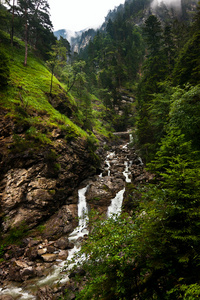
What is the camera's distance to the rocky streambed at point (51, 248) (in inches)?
358

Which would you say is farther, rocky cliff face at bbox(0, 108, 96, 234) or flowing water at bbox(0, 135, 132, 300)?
rocky cliff face at bbox(0, 108, 96, 234)

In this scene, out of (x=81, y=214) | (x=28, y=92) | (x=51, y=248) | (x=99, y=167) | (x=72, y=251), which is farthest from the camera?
(x=99, y=167)

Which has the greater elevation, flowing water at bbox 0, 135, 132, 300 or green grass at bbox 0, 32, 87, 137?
green grass at bbox 0, 32, 87, 137

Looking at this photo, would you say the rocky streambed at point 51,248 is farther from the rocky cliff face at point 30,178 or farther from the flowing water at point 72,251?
the rocky cliff face at point 30,178

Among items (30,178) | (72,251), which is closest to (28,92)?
(30,178)

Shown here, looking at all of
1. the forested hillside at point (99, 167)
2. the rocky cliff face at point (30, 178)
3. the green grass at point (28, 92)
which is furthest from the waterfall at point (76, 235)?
the green grass at point (28, 92)

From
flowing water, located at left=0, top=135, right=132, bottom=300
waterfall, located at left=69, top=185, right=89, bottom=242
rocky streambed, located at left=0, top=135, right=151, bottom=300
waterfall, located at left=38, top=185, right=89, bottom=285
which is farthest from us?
waterfall, located at left=69, top=185, right=89, bottom=242

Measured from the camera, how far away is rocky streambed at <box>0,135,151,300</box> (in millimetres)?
9102

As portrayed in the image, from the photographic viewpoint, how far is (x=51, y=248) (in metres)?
12.6

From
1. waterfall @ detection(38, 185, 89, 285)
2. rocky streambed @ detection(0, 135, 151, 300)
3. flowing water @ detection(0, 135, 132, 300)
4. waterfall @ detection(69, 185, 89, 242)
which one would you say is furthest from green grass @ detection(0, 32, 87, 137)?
flowing water @ detection(0, 135, 132, 300)

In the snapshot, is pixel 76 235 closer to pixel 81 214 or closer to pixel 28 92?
pixel 81 214

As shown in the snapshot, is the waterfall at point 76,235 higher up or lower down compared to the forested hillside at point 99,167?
lower down

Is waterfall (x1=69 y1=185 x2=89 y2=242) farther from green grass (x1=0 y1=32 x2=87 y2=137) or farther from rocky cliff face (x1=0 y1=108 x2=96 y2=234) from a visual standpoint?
green grass (x1=0 y1=32 x2=87 y2=137)

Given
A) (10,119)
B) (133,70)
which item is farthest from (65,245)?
(133,70)
